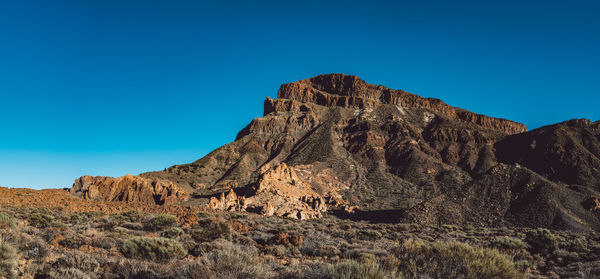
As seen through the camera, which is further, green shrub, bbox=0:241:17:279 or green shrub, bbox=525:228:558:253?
green shrub, bbox=525:228:558:253

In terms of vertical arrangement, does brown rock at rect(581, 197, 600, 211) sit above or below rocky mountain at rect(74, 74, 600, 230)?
below

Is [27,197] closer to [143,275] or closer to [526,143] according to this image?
[143,275]

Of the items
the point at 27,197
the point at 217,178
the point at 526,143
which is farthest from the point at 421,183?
the point at 27,197

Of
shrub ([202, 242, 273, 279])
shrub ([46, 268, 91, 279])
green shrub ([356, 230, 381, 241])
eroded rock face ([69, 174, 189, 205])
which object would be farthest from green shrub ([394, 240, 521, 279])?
eroded rock face ([69, 174, 189, 205])

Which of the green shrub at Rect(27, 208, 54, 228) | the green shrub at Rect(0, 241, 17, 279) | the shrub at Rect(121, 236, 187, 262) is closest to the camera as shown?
the green shrub at Rect(0, 241, 17, 279)

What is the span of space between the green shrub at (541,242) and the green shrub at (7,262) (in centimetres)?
2187

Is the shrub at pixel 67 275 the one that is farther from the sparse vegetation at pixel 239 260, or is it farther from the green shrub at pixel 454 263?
the green shrub at pixel 454 263

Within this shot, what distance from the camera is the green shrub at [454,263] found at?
22.5 feet

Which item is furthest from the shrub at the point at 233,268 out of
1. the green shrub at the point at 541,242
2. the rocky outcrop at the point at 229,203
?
the rocky outcrop at the point at 229,203

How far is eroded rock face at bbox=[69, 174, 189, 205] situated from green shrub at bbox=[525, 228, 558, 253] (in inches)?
1715

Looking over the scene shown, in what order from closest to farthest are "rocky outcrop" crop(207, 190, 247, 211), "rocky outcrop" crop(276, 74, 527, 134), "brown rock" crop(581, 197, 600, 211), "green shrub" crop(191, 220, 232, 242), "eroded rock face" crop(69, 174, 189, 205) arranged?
1. "green shrub" crop(191, 220, 232, 242)
2. "brown rock" crop(581, 197, 600, 211)
3. "rocky outcrop" crop(207, 190, 247, 211)
4. "eroded rock face" crop(69, 174, 189, 205)
5. "rocky outcrop" crop(276, 74, 527, 134)

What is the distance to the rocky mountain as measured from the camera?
40750mm

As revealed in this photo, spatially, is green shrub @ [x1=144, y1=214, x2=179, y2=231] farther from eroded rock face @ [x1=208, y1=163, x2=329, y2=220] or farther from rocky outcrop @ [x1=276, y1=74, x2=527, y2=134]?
rocky outcrop @ [x1=276, y1=74, x2=527, y2=134]

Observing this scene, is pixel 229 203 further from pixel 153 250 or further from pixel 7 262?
pixel 7 262
